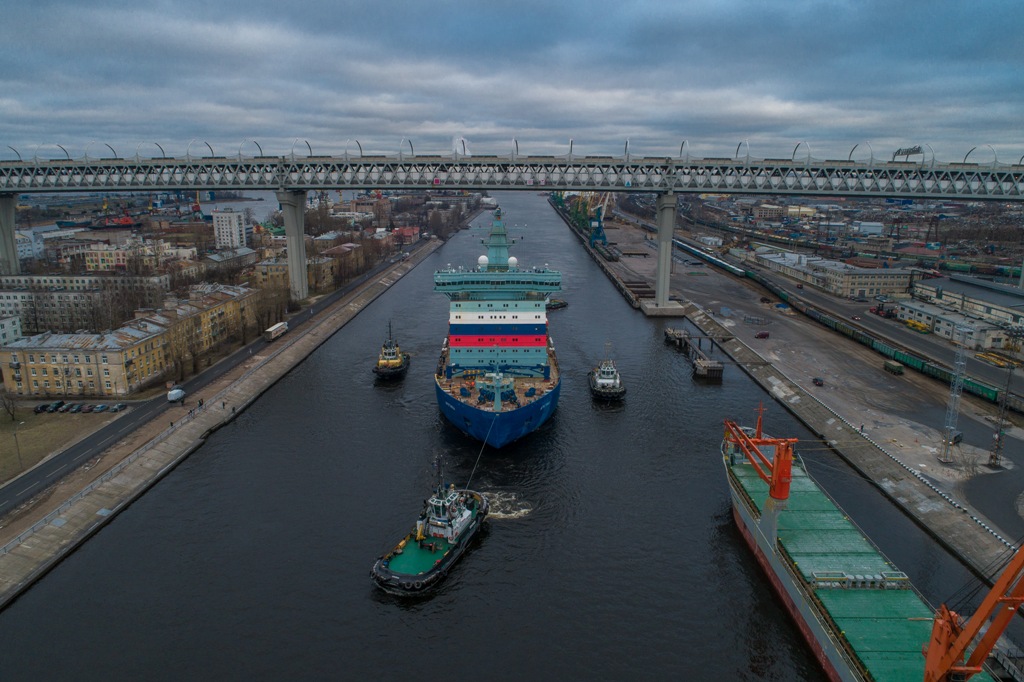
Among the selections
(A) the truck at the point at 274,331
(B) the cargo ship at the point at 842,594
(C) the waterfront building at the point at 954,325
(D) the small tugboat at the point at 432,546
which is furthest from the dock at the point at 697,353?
(A) the truck at the point at 274,331

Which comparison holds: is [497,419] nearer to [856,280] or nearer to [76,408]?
[76,408]

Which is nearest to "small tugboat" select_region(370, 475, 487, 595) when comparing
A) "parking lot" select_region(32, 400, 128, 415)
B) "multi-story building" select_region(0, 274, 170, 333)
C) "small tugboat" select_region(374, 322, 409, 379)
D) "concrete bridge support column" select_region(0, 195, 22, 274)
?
"small tugboat" select_region(374, 322, 409, 379)

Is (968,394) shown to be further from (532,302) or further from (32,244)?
(32,244)

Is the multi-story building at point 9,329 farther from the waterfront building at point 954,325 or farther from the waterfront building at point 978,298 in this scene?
the waterfront building at point 978,298

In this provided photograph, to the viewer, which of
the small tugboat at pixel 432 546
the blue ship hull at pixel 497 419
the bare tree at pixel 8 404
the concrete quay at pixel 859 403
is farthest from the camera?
the bare tree at pixel 8 404

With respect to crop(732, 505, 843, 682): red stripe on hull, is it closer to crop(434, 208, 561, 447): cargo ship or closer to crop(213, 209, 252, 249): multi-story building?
crop(434, 208, 561, 447): cargo ship

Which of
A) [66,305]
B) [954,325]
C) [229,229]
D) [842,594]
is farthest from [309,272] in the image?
[842,594]
